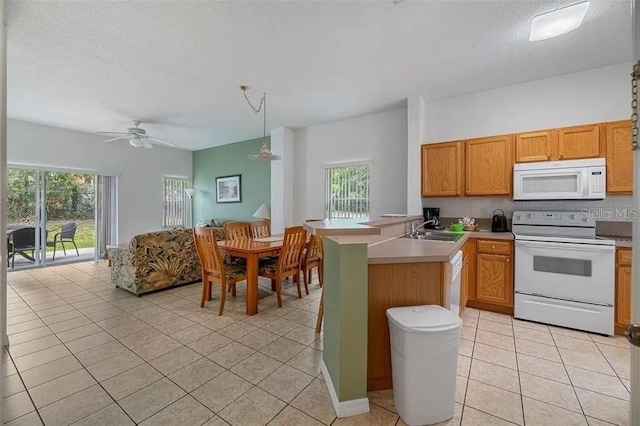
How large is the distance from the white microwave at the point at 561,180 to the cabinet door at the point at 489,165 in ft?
0.42

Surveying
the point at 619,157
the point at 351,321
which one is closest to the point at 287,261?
the point at 351,321

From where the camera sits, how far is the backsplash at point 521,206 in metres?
2.99

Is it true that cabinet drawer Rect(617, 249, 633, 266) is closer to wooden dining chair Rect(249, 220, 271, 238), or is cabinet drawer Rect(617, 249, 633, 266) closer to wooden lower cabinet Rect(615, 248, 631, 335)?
wooden lower cabinet Rect(615, 248, 631, 335)

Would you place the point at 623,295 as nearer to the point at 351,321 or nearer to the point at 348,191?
the point at 351,321

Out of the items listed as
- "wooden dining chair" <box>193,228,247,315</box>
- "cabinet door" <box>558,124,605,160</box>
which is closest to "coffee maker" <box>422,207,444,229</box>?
"cabinet door" <box>558,124,605,160</box>

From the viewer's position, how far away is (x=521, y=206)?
3.47 meters

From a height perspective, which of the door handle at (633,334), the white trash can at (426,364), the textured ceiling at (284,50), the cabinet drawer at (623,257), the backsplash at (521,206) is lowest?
the white trash can at (426,364)

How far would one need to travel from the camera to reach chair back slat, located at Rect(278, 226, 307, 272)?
3268 millimetres

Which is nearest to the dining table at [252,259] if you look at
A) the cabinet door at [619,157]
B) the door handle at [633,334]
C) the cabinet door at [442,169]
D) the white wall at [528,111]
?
the cabinet door at [442,169]

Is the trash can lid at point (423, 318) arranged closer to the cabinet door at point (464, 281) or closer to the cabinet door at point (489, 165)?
the cabinet door at point (464, 281)

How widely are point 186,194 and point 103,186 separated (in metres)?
1.86

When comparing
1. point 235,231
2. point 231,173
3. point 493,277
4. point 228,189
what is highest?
point 231,173

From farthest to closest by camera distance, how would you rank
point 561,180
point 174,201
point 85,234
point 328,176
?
point 174,201, point 85,234, point 328,176, point 561,180

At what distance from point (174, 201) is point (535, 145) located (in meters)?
7.61
